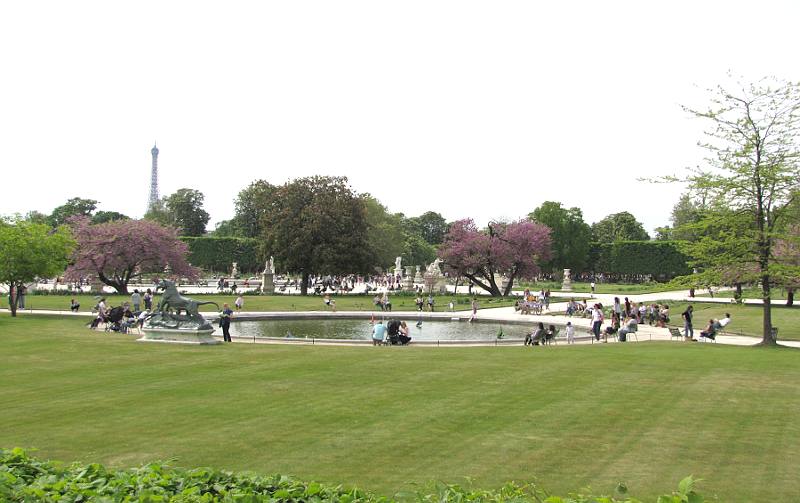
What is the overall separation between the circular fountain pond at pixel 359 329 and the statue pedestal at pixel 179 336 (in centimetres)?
667

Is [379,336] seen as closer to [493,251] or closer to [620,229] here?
[493,251]

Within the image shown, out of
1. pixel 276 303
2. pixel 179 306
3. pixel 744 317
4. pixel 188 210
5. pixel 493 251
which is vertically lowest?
pixel 276 303

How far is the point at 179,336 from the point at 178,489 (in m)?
17.4

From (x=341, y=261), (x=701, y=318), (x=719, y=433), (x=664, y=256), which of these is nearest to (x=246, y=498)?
(x=719, y=433)

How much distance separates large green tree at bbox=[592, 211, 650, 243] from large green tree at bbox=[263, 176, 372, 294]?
6692 cm

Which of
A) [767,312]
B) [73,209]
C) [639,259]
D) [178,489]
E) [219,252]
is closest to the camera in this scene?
[178,489]

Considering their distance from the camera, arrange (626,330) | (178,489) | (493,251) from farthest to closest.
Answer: (493,251) < (626,330) < (178,489)

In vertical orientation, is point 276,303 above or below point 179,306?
below

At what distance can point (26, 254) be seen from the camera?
32.5 meters

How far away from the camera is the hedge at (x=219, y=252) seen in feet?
294

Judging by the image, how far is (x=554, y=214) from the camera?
82.6 metres

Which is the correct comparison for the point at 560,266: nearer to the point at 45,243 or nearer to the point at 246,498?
the point at 45,243

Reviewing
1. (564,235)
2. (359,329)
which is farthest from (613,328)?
(564,235)

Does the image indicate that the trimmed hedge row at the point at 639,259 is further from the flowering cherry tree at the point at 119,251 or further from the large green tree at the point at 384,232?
the flowering cherry tree at the point at 119,251
